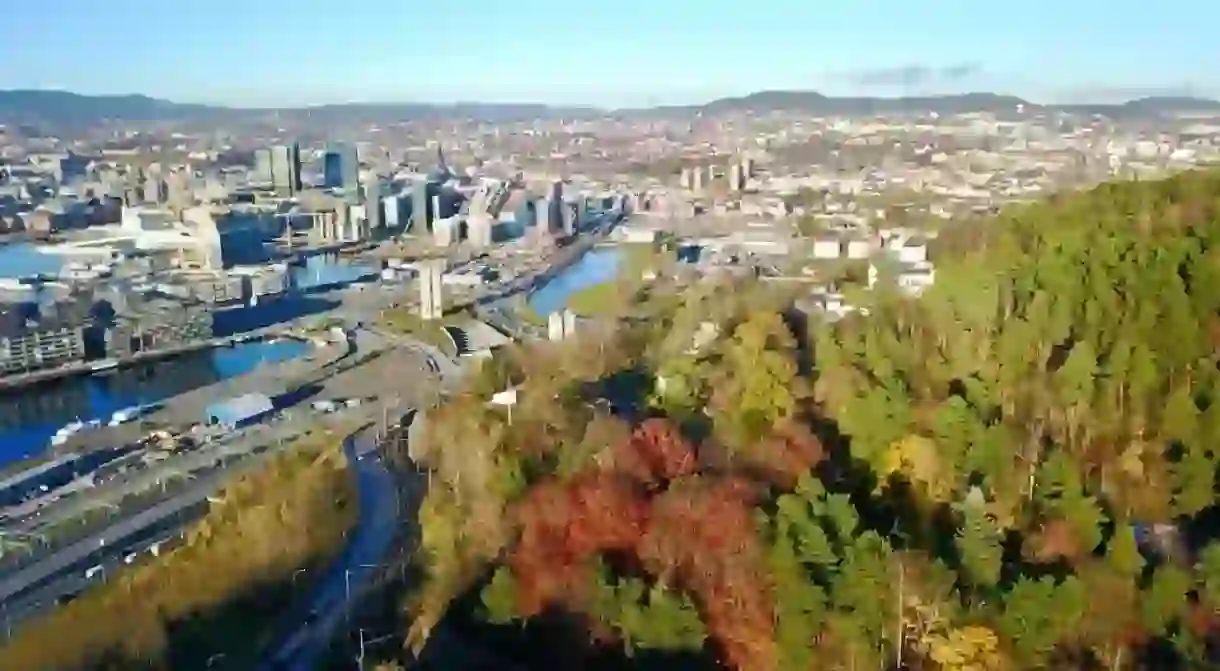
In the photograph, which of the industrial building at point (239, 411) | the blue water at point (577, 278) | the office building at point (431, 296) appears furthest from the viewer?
the blue water at point (577, 278)

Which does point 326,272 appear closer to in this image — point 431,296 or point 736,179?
point 431,296

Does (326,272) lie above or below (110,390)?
above

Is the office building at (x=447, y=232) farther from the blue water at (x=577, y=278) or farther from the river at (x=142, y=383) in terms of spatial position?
the river at (x=142, y=383)

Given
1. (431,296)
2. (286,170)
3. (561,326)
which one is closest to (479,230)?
(431,296)

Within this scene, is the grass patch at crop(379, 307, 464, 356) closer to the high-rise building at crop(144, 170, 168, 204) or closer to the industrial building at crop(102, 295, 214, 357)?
the industrial building at crop(102, 295, 214, 357)

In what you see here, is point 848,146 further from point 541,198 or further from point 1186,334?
point 1186,334

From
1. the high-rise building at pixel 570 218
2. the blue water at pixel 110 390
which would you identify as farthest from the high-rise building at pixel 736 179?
the blue water at pixel 110 390
